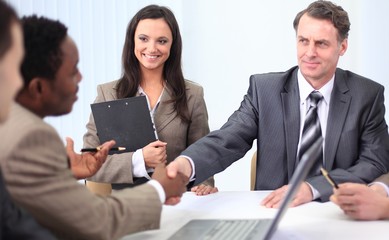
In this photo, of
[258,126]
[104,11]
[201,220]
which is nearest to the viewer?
[201,220]

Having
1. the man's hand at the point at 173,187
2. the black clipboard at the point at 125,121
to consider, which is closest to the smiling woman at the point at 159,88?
the black clipboard at the point at 125,121

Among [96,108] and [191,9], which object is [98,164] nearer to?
[96,108]

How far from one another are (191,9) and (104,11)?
25.5 inches

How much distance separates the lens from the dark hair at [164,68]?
9.95 ft

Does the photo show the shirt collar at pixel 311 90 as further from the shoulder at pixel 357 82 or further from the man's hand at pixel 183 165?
the man's hand at pixel 183 165

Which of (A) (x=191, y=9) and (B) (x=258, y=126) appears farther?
(A) (x=191, y=9)

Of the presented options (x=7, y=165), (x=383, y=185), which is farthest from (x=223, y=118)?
(x=7, y=165)

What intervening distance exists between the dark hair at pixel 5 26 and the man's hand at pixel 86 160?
1162mm

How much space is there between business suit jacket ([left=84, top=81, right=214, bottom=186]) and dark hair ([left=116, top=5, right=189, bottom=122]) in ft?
0.12

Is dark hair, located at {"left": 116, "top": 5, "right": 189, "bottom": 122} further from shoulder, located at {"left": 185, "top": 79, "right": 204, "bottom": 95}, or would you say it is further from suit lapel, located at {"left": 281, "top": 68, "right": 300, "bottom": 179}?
suit lapel, located at {"left": 281, "top": 68, "right": 300, "bottom": 179}

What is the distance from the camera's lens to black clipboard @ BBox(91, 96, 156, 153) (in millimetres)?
2736

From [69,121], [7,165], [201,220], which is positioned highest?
[7,165]

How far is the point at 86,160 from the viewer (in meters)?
2.17

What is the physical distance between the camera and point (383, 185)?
87.4 inches
